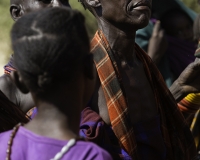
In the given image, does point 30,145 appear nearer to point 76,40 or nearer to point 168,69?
point 76,40

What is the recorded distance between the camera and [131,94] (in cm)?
382

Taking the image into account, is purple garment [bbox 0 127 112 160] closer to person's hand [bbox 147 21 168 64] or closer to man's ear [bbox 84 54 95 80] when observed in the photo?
man's ear [bbox 84 54 95 80]

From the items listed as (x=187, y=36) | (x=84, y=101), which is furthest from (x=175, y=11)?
(x=84, y=101)

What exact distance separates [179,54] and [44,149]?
527 centimetres

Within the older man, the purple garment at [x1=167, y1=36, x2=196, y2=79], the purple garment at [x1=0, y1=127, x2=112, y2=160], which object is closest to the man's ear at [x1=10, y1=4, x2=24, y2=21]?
the older man

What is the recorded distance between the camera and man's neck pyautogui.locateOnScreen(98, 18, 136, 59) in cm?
383

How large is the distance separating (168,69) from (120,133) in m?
3.81

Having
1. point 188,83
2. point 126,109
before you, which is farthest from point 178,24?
point 126,109

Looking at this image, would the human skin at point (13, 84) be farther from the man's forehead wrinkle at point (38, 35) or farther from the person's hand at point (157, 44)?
the person's hand at point (157, 44)

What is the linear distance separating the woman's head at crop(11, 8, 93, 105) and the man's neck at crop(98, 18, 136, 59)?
1333 millimetres

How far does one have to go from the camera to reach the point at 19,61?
247 cm

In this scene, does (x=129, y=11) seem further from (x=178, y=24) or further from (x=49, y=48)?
(x=178, y=24)

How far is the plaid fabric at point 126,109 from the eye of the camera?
11.8ft

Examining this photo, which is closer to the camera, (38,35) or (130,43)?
(38,35)
